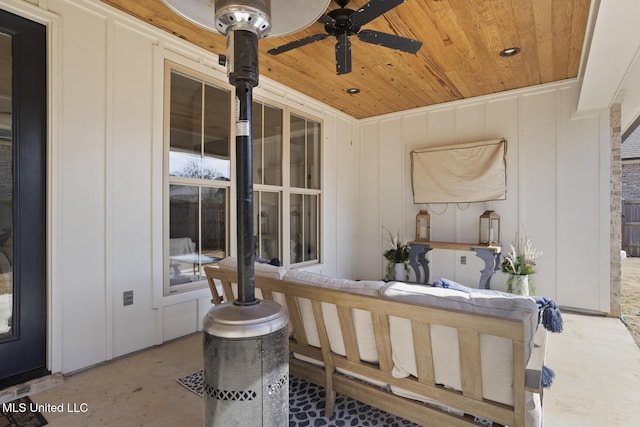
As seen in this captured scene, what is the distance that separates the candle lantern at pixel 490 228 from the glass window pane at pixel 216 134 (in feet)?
11.3

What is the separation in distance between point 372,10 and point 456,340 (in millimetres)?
2185

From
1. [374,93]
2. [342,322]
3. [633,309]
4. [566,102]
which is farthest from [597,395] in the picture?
[374,93]

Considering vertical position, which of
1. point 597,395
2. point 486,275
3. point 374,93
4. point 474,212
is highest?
point 374,93

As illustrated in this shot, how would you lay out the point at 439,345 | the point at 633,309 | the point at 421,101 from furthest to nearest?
the point at 421,101
the point at 633,309
the point at 439,345

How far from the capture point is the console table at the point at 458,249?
13.8 ft

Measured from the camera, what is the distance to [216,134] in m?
3.52

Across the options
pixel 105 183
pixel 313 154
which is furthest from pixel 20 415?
pixel 313 154

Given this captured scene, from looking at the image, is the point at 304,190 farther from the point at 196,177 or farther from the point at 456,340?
the point at 456,340

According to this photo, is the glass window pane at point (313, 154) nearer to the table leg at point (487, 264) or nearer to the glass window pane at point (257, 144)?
the glass window pane at point (257, 144)

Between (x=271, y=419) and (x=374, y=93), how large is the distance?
416 cm

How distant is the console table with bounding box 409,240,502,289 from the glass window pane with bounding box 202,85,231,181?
2895 mm

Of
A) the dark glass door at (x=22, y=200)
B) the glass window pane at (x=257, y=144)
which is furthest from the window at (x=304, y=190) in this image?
the dark glass door at (x=22, y=200)

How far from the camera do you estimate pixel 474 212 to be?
4.68 m

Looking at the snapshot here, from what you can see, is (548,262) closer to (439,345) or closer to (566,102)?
(566,102)
